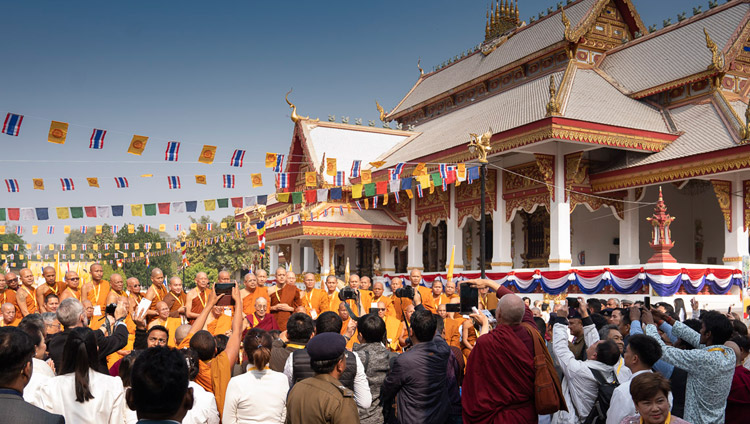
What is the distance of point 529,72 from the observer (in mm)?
23578

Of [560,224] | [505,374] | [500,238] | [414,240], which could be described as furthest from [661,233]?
[505,374]

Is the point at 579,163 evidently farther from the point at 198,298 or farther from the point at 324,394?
the point at 324,394

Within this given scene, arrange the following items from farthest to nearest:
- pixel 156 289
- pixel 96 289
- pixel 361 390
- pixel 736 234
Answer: pixel 736 234, pixel 96 289, pixel 156 289, pixel 361 390

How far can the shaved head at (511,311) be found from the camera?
13.8 feet

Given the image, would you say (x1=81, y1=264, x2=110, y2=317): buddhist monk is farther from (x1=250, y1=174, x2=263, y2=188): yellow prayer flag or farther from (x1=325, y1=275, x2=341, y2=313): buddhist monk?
(x1=250, y1=174, x2=263, y2=188): yellow prayer flag

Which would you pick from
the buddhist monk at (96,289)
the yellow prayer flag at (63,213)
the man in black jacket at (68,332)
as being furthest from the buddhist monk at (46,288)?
the yellow prayer flag at (63,213)

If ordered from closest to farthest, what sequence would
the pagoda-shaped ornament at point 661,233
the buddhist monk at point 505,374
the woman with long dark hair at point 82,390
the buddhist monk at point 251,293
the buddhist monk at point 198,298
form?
the woman with long dark hair at point 82,390 → the buddhist monk at point 505,374 → the buddhist monk at point 198,298 → the buddhist monk at point 251,293 → the pagoda-shaped ornament at point 661,233

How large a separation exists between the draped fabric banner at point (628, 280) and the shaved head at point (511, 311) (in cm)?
1077

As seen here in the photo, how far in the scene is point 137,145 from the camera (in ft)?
46.1

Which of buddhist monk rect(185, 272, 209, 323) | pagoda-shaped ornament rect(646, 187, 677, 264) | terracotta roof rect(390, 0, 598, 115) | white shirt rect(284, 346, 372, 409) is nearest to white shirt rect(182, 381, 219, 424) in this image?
white shirt rect(284, 346, 372, 409)

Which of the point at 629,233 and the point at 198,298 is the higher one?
the point at 629,233

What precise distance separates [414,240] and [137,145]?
13043 millimetres

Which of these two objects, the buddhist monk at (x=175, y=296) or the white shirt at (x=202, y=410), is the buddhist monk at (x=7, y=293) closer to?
the buddhist monk at (x=175, y=296)

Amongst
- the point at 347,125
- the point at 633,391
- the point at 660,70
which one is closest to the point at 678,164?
the point at 660,70
